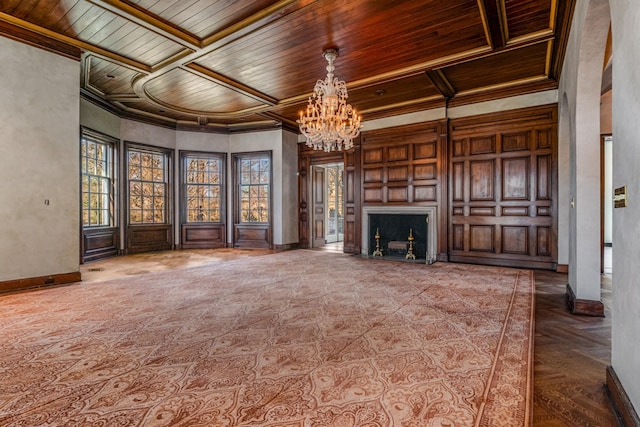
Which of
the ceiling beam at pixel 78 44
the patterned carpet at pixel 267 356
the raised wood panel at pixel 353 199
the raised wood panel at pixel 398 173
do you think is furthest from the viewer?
the raised wood panel at pixel 353 199

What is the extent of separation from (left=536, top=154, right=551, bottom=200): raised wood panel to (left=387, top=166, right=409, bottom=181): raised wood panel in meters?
2.43

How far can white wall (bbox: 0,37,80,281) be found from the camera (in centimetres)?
414

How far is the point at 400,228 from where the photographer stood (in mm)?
7383

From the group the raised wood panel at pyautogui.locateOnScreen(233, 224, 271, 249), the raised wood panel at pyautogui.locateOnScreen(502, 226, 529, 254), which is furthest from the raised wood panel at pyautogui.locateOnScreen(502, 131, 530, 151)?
the raised wood panel at pyautogui.locateOnScreen(233, 224, 271, 249)

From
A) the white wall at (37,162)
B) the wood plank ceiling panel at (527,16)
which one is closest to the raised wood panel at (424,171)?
the wood plank ceiling panel at (527,16)

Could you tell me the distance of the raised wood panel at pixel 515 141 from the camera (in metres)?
6.04

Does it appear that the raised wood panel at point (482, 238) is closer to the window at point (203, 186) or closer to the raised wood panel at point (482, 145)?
the raised wood panel at point (482, 145)

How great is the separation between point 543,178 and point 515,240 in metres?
1.22

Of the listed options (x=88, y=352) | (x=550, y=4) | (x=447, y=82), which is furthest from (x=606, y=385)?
(x=447, y=82)

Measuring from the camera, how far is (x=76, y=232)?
4781mm

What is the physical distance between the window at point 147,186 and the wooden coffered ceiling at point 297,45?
60.5 inches

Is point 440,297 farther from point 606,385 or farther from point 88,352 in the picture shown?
point 88,352

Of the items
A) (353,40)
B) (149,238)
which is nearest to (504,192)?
(353,40)

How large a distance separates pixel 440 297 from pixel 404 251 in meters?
3.45
